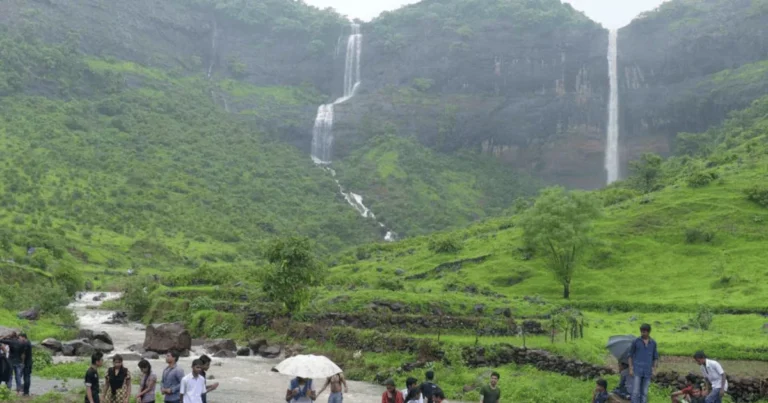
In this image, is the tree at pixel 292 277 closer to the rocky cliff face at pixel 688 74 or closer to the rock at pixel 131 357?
the rock at pixel 131 357

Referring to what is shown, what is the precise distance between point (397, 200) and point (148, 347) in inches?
4268

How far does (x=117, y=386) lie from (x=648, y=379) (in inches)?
625

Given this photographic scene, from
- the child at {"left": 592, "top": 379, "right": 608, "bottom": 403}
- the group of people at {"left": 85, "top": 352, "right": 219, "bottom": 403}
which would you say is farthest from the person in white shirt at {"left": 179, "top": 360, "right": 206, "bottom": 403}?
the child at {"left": 592, "top": 379, "right": 608, "bottom": 403}

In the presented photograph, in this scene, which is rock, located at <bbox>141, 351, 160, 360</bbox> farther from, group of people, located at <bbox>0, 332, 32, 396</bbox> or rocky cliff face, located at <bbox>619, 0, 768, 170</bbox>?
rocky cliff face, located at <bbox>619, 0, 768, 170</bbox>

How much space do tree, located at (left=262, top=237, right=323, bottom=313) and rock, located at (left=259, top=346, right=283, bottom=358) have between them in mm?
4708

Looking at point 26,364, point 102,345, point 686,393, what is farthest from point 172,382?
point 102,345

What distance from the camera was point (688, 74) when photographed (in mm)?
169875

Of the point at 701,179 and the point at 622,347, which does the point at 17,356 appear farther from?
the point at 701,179

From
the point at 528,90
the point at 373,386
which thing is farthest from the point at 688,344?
the point at 528,90

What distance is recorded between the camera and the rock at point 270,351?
47.2 meters

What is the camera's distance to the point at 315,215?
148000 millimetres

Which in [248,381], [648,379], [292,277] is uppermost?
[292,277]

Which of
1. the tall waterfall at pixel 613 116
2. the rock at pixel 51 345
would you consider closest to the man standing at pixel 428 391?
the rock at pixel 51 345

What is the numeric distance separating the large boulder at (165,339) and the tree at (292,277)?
24.7ft
